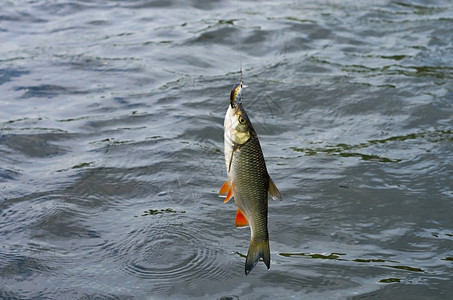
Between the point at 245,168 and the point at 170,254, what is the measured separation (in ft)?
5.55

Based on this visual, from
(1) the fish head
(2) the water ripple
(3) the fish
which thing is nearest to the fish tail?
(3) the fish

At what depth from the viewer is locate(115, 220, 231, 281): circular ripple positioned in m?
4.99

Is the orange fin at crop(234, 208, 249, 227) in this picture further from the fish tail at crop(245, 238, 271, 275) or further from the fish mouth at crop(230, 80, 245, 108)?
the fish mouth at crop(230, 80, 245, 108)

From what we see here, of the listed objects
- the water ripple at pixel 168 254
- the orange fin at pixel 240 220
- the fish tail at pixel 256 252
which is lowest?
the water ripple at pixel 168 254

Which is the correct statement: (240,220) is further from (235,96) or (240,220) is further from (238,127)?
(235,96)

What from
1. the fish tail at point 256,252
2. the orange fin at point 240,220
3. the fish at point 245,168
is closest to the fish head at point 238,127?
the fish at point 245,168

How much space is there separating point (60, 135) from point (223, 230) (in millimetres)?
2719

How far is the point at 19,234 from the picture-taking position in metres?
5.53

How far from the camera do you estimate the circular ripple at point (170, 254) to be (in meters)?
4.99

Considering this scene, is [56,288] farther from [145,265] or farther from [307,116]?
[307,116]

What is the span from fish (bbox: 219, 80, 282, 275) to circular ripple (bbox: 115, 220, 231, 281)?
3.88 feet

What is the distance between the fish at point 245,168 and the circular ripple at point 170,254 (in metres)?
1.18

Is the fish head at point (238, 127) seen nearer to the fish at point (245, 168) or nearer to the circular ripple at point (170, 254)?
the fish at point (245, 168)

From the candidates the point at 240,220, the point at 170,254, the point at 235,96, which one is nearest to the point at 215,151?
the point at 170,254
